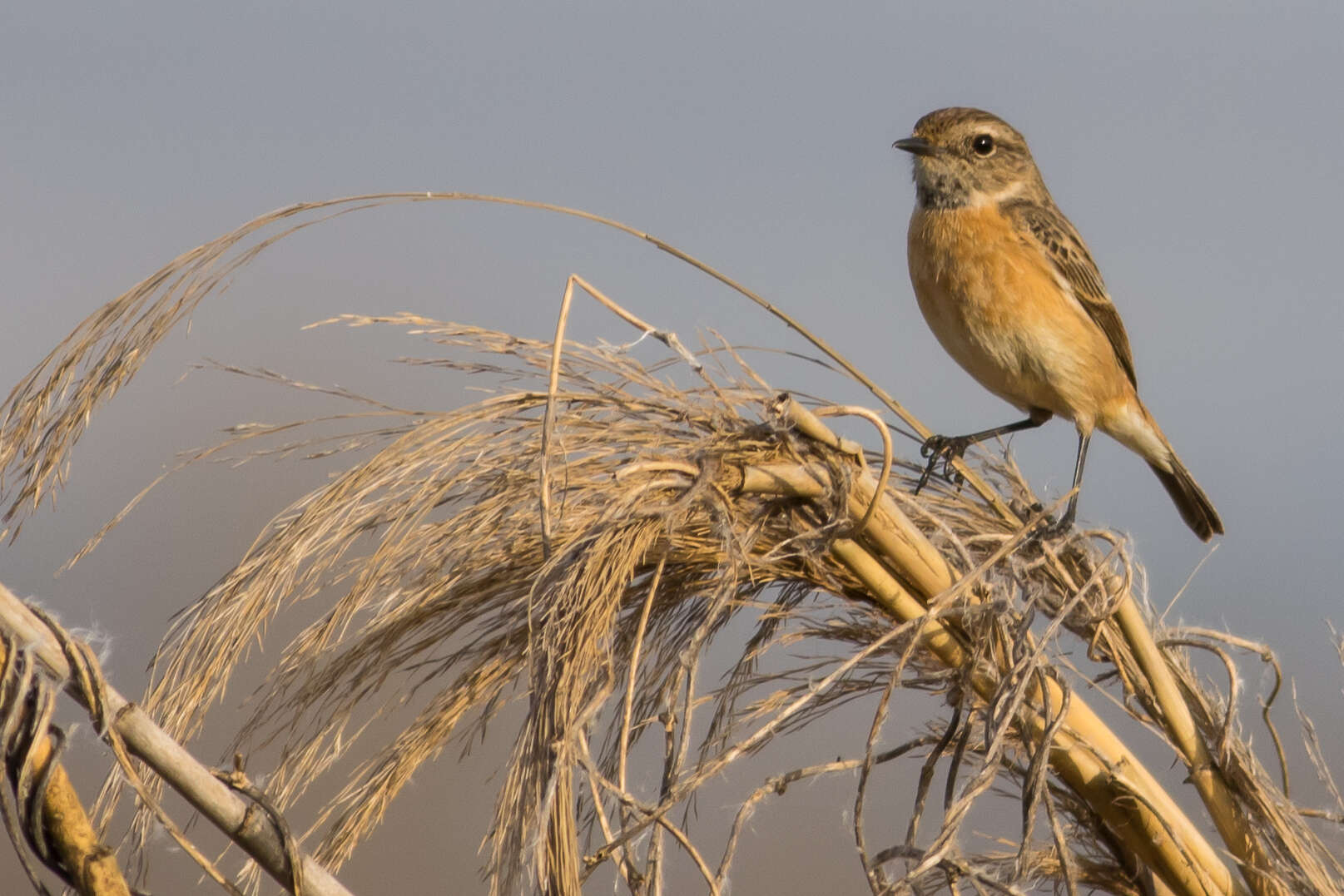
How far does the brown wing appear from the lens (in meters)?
3.54

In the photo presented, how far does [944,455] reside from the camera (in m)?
2.09

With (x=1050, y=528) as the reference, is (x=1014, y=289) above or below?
above

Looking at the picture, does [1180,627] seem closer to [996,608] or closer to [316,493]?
[996,608]

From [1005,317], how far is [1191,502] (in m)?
1.19

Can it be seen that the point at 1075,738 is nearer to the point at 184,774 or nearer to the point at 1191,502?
the point at 184,774

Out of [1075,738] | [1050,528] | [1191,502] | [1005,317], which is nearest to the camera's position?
[1075,738]

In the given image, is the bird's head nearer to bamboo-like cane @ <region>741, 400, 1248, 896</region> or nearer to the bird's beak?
the bird's beak

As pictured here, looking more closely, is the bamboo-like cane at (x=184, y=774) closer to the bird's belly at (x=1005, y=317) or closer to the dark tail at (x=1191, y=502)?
the bird's belly at (x=1005, y=317)

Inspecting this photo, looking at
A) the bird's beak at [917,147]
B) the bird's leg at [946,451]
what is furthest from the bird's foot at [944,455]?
the bird's beak at [917,147]

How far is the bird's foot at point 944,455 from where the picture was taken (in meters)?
1.90

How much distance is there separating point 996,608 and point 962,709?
16 cm

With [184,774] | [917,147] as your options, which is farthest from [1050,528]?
[917,147]

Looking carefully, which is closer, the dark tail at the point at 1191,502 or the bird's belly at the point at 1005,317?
the bird's belly at the point at 1005,317

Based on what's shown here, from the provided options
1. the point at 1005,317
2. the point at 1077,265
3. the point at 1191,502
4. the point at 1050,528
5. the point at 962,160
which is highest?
the point at 962,160
